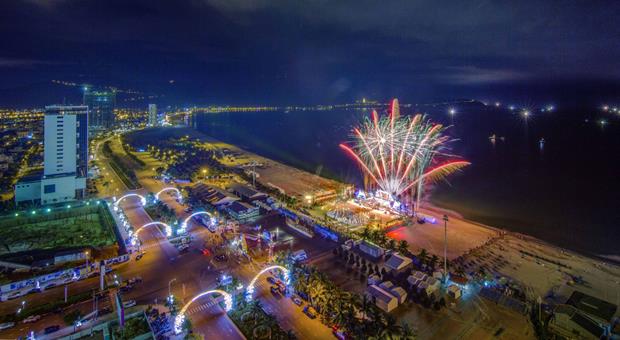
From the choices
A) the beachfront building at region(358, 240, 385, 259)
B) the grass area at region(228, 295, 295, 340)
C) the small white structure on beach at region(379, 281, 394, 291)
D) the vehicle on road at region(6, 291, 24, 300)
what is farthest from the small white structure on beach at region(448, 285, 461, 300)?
the vehicle on road at region(6, 291, 24, 300)

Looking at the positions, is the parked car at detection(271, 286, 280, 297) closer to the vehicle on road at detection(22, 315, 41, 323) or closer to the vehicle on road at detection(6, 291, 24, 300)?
the vehicle on road at detection(22, 315, 41, 323)

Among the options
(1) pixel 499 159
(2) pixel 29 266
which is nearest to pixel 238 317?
(2) pixel 29 266

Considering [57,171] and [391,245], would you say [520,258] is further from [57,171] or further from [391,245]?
[57,171]

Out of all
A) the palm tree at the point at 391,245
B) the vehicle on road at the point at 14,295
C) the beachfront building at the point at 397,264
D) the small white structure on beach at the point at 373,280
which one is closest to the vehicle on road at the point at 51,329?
the vehicle on road at the point at 14,295

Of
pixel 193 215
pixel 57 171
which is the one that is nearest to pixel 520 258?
pixel 193 215

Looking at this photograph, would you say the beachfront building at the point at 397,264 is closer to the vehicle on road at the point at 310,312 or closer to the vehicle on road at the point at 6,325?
the vehicle on road at the point at 310,312

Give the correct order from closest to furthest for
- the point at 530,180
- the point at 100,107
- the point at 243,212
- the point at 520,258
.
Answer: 1. the point at 520,258
2. the point at 243,212
3. the point at 530,180
4. the point at 100,107

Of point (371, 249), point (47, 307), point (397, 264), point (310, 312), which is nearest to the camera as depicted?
point (47, 307)
